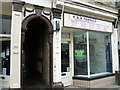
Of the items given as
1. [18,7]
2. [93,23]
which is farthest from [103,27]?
[18,7]

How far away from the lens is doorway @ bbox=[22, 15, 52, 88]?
639 cm

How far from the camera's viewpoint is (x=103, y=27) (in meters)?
8.60

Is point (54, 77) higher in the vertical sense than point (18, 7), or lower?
lower

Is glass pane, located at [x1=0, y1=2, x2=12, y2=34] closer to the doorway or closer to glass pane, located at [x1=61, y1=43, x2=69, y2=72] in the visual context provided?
the doorway

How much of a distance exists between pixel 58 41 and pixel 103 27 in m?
→ 3.33

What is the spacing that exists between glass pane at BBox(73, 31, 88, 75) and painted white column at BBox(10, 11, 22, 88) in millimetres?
3518

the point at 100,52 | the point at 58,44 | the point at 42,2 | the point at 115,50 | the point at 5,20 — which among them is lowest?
the point at 100,52

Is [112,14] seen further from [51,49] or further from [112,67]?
[51,49]

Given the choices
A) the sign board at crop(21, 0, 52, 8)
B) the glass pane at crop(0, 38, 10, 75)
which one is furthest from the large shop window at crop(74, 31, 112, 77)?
the glass pane at crop(0, 38, 10, 75)

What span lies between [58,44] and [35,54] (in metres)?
2.42

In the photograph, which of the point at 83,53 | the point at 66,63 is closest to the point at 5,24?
the point at 66,63

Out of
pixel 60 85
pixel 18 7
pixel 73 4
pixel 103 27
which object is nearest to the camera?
pixel 18 7

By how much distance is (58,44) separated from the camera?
6566 millimetres

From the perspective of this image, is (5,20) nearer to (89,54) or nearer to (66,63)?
(66,63)
